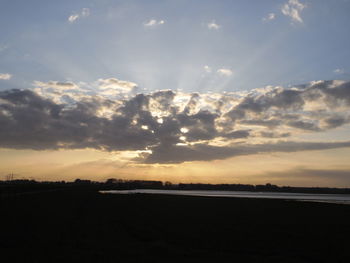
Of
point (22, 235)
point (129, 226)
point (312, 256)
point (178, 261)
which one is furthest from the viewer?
point (129, 226)

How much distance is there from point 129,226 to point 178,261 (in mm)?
12484

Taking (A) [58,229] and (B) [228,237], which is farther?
(A) [58,229]

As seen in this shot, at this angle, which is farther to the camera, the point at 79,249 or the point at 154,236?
the point at 154,236

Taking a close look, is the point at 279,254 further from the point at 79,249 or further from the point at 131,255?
the point at 79,249

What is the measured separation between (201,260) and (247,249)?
3.95m

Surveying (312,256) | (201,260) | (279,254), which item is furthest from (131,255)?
(312,256)

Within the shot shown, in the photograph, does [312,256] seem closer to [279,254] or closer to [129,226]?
[279,254]

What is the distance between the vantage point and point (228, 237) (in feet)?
71.8

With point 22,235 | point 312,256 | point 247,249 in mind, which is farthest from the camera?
point 22,235

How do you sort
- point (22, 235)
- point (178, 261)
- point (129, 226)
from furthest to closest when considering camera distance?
point (129, 226)
point (22, 235)
point (178, 261)

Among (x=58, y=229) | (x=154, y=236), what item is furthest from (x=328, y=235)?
(x=58, y=229)

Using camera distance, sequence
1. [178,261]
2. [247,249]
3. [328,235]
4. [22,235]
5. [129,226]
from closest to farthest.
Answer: [178,261] < [247,249] < [22,235] < [328,235] < [129,226]

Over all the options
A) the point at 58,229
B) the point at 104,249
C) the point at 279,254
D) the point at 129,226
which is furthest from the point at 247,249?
the point at 58,229

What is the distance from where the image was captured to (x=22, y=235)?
20.9 metres
